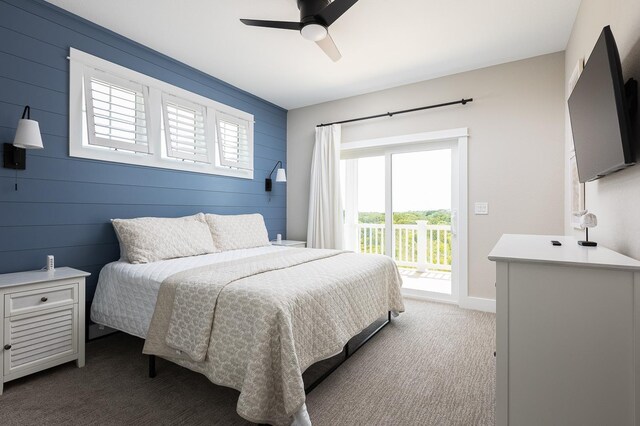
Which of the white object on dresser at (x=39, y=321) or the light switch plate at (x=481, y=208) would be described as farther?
the light switch plate at (x=481, y=208)

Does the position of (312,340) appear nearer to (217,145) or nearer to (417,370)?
(417,370)

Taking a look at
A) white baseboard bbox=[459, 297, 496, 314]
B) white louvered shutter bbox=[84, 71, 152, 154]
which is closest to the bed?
white louvered shutter bbox=[84, 71, 152, 154]

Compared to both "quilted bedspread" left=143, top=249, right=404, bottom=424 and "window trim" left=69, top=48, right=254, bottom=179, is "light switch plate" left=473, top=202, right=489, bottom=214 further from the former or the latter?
"window trim" left=69, top=48, right=254, bottom=179

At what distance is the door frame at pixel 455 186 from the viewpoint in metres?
3.63

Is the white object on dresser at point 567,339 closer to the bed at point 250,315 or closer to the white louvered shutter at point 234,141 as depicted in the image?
the bed at point 250,315

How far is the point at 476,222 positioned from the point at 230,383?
3109mm

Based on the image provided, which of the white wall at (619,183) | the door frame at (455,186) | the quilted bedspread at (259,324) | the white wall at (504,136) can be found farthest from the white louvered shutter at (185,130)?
the white wall at (619,183)

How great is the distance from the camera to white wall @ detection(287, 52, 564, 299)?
318cm

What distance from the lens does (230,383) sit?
1.61 m

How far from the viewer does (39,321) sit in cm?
206

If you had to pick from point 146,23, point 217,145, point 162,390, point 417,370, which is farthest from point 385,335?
point 146,23

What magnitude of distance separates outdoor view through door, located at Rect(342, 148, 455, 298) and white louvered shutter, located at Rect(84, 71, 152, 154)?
8.91 feet

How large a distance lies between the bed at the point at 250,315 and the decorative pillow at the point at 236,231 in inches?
27.1

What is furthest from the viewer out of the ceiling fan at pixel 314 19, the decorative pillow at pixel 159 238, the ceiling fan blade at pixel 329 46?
the decorative pillow at pixel 159 238
